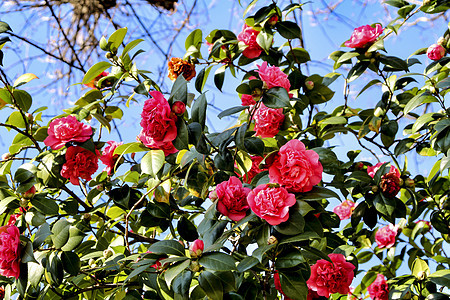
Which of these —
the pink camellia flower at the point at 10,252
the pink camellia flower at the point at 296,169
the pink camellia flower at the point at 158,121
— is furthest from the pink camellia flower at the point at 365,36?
the pink camellia flower at the point at 10,252

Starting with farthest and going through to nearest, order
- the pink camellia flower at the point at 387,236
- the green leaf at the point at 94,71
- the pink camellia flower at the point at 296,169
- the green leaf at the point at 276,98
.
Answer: the pink camellia flower at the point at 387,236 < the green leaf at the point at 94,71 < the green leaf at the point at 276,98 < the pink camellia flower at the point at 296,169

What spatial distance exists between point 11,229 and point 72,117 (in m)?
0.36

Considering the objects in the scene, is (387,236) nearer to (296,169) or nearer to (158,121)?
(296,169)

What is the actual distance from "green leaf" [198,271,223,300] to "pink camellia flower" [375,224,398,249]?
3.36ft

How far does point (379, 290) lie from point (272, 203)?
0.91 metres

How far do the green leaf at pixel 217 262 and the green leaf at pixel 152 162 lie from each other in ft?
0.82

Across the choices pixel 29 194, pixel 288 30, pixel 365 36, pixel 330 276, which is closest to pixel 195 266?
pixel 330 276

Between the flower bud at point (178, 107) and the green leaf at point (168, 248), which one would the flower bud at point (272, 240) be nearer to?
the green leaf at point (168, 248)

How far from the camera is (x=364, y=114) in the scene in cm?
162

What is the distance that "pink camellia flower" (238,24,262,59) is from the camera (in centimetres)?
149

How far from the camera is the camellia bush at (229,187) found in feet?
3.16

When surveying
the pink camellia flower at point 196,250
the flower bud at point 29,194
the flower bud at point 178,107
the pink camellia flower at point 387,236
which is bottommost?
the pink camellia flower at point 196,250

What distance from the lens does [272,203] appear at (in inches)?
35.4

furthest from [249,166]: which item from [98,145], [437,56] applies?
[437,56]
